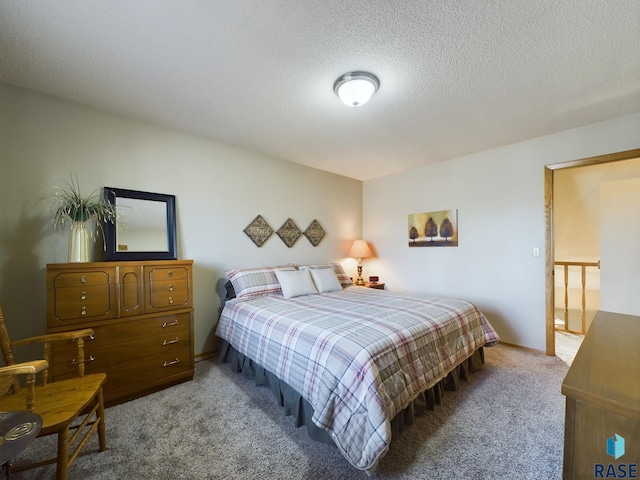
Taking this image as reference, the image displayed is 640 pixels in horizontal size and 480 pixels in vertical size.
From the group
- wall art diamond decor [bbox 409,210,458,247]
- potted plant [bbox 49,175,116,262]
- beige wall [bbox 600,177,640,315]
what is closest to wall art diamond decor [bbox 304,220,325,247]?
wall art diamond decor [bbox 409,210,458,247]

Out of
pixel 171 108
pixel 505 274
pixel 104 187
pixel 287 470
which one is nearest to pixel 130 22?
pixel 171 108

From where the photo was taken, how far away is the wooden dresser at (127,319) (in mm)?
1811

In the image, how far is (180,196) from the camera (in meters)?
2.82

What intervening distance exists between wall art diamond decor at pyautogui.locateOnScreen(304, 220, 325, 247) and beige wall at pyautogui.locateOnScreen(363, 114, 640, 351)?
1313 millimetres

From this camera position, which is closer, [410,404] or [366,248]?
[410,404]

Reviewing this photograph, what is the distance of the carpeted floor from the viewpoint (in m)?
1.38

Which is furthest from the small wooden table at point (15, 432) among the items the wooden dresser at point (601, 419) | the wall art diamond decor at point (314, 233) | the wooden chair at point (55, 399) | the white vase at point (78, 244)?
the wall art diamond decor at point (314, 233)

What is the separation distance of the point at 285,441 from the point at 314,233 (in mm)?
2778

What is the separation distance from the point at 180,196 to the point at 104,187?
2.09 feet

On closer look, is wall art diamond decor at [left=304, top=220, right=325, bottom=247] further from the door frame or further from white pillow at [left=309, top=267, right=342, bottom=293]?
the door frame

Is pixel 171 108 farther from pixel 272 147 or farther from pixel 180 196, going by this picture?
pixel 272 147

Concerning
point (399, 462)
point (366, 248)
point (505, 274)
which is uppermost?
Result: point (366, 248)

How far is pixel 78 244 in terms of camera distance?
1.98 metres

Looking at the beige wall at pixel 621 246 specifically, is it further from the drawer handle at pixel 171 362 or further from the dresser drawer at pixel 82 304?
the dresser drawer at pixel 82 304
